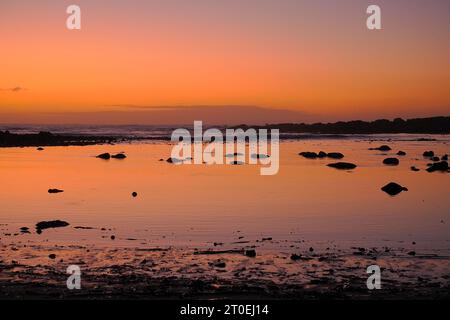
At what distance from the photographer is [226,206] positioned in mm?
24062

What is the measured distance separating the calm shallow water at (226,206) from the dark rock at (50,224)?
0.62 metres

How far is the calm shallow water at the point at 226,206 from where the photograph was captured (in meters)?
18.0

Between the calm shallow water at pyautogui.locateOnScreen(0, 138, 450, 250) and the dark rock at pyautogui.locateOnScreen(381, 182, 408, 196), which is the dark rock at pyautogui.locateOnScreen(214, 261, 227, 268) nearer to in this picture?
the calm shallow water at pyautogui.locateOnScreen(0, 138, 450, 250)

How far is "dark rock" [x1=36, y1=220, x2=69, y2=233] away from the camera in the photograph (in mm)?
19172

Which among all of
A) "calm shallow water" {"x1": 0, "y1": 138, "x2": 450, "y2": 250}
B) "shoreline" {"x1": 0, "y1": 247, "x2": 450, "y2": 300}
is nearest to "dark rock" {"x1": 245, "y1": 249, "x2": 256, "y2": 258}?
"shoreline" {"x1": 0, "y1": 247, "x2": 450, "y2": 300}

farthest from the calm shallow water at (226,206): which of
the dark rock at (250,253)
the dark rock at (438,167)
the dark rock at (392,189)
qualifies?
the dark rock at (438,167)

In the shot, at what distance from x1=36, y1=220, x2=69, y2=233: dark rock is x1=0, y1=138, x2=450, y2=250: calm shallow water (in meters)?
0.62

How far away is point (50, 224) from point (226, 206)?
25.3 ft

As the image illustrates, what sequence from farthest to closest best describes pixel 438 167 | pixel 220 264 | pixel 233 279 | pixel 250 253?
pixel 438 167 → pixel 250 253 → pixel 220 264 → pixel 233 279

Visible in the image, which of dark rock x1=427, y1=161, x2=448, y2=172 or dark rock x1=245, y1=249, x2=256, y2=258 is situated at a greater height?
dark rock x1=427, y1=161, x2=448, y2=172

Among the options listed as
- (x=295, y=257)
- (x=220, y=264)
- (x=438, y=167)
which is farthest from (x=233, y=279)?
(x=438, y=167)

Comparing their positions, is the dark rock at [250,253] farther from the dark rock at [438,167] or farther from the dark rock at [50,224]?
the dark rock at [438,167]

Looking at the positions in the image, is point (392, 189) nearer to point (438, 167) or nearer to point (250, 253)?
point (438, 167)
